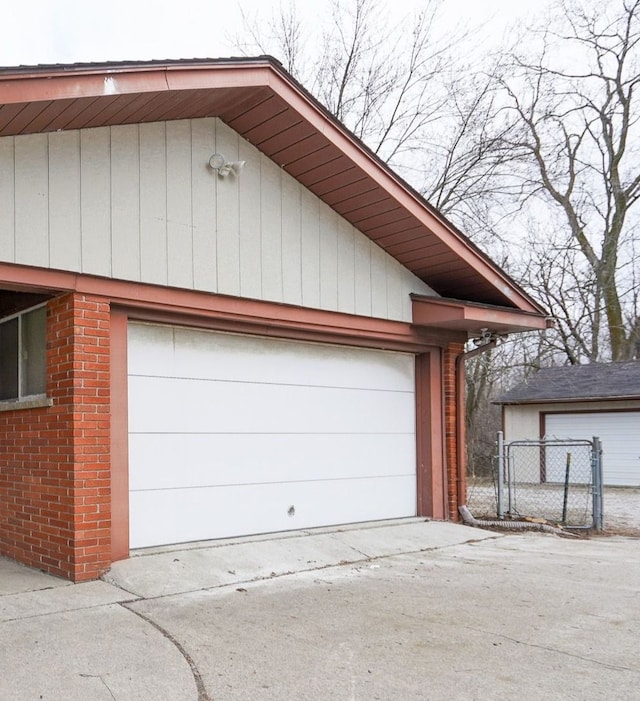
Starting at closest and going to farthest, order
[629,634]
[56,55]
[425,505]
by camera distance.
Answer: [629,634] → [425,505] → [56,55]

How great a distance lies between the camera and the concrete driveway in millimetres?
3863

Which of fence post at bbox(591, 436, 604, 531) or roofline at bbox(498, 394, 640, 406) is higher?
roofline at bbox(498, 394, 640, 406)

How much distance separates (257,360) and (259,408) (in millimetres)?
513

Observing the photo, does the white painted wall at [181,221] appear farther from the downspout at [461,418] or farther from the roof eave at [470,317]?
the downspout at [461,418]

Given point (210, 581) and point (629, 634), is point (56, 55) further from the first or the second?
point (629, 634)

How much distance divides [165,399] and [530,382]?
17.3 meters

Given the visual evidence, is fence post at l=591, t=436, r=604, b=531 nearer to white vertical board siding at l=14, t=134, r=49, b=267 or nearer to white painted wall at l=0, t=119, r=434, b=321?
white painted wall at l=0, t=119, r=434, b=321

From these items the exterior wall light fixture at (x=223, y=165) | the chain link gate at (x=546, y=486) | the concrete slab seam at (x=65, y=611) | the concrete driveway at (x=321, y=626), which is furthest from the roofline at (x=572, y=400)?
the concrete slab seam at (x=65, y=611)

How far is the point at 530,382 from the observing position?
21.9m

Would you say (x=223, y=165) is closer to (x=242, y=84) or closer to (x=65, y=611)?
(x=242, y=84)

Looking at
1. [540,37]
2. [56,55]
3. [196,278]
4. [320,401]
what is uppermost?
[540,37]

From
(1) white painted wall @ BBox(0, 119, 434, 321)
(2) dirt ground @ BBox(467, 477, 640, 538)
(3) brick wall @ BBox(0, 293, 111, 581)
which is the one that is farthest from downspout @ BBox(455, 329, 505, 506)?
(3) brick wall @ BBox(0, 293, 111, 581)

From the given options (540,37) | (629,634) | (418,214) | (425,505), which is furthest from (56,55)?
(629,634)

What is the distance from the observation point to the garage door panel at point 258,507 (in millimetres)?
6473
